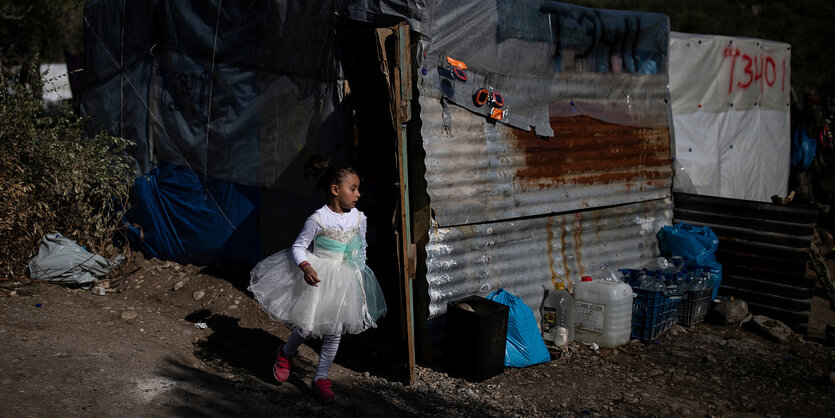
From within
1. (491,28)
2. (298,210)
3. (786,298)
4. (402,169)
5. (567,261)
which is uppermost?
(491,28)

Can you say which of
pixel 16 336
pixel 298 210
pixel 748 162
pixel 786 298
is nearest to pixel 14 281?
pixel 16 336

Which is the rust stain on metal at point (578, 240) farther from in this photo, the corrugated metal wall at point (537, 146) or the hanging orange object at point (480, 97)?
the hanging orange object at point (480, 97)

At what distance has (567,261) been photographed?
6480 mm

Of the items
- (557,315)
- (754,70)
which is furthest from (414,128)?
(754,70)

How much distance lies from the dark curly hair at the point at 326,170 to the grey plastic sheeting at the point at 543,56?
1111mm

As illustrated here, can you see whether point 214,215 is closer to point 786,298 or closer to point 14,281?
point 14,281

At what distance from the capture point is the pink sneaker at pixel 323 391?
4.34 metres

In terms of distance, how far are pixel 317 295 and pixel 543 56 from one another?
3.31m

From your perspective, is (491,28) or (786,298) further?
(786,298)

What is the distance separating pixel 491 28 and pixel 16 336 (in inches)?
178

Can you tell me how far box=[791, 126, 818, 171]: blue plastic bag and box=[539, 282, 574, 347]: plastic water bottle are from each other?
6.00 meters

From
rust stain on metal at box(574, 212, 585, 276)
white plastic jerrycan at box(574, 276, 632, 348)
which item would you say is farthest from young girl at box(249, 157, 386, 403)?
rust stain on metal at box(574, 212, 585, 276)

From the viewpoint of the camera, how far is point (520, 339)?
17.8 feet

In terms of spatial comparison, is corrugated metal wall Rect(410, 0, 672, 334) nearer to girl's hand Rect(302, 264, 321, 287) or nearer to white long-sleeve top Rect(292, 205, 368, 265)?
white long-sleeve top Rect(292, 205, 368, 265)
